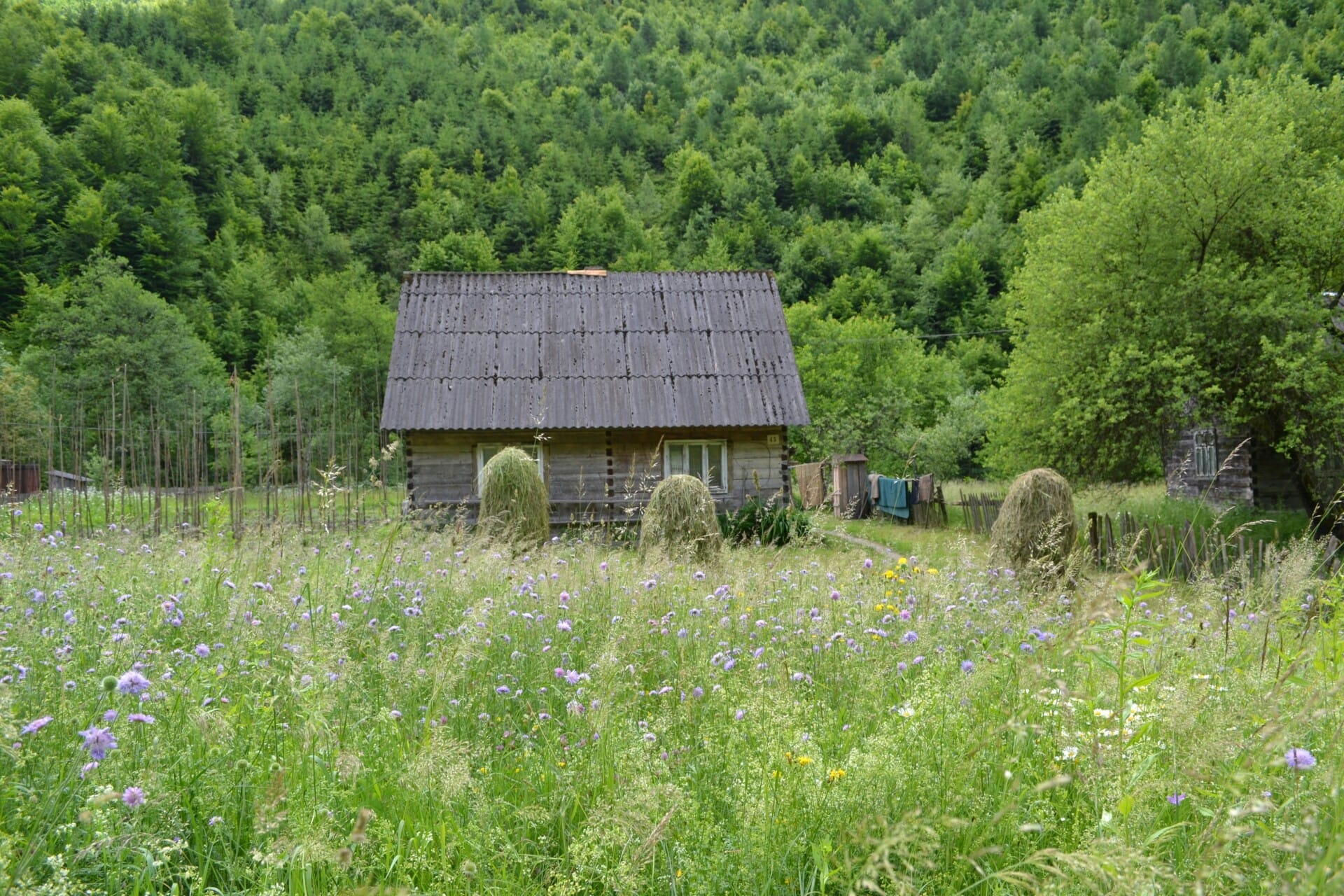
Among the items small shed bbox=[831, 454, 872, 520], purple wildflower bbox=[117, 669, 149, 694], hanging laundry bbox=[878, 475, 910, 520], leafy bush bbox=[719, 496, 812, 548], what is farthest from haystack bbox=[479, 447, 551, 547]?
small shed bbox=[831, 454, 872, 520]

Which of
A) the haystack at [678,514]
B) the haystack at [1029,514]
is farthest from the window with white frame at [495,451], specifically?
the haystack at [1029,514]

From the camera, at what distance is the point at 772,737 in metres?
2.37

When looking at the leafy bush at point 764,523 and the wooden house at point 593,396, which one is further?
the wooden house at point 593,396

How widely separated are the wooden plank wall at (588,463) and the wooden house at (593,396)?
31 mm

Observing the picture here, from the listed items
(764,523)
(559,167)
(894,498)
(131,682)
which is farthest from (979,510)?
(559,167)

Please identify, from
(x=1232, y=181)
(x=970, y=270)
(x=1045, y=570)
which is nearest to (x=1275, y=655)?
(x=1045, y=570)

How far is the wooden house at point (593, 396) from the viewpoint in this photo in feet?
62.8

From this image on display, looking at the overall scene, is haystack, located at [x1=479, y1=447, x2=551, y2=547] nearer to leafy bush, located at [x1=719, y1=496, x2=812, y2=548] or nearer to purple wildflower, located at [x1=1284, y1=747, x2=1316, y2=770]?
leafy bush, located at [x1=719, y1=496, x2=812, y2=548]

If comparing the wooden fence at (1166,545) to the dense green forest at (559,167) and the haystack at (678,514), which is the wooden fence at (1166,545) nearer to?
the haystack at (678,514)

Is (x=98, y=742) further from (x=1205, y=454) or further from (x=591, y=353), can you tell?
(x=1205, y=454)

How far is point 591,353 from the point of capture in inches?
815

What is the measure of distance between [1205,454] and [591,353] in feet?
53.6

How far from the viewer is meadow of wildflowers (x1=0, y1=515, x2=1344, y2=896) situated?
190cm

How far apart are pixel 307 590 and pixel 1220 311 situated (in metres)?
17.4
